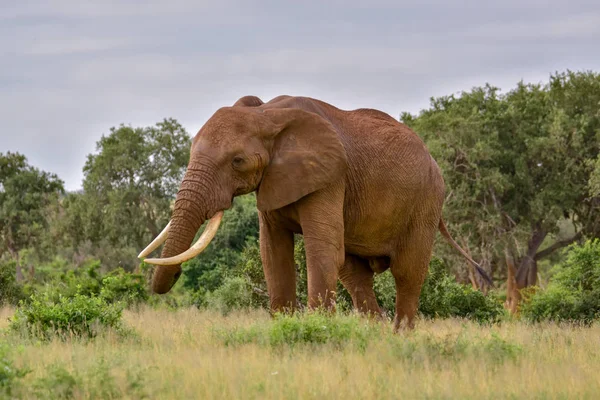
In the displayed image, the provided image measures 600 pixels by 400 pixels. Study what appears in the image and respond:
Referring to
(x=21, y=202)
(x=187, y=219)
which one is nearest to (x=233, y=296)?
(x=187, y=219)

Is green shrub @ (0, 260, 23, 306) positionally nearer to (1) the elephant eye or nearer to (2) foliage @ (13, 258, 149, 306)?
(2) foliage @ (13, 258, 149, 306)

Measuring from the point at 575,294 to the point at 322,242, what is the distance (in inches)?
349

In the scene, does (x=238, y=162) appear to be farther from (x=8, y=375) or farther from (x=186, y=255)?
(x=8, y=375)

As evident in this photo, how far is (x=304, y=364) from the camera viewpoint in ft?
29.3

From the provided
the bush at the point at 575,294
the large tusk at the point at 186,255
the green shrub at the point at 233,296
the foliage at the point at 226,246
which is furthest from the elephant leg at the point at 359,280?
the foliage at the point at 226,246

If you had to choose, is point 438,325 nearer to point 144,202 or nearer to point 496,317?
point 496,317

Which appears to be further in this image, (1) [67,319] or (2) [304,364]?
(1) [67,319]

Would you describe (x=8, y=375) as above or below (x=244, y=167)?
below

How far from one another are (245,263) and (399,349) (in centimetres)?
984

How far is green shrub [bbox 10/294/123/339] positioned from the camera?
38.2 feet

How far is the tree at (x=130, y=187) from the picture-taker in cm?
4031

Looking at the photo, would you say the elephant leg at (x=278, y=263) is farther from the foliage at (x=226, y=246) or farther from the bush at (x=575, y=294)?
the foliage at (x=226, y=246)

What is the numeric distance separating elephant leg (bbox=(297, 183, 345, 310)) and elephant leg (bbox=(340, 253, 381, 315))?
80.1 inches

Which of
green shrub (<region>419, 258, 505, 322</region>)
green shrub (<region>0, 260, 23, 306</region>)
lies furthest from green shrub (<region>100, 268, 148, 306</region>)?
green shrub (<region>419, 258, 505, 322</region>)
